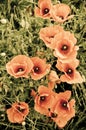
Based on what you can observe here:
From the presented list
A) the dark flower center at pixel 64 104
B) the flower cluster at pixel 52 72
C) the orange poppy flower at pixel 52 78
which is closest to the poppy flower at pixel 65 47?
the flower cluster at pixel 52 72

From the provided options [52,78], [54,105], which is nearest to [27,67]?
[52,78]

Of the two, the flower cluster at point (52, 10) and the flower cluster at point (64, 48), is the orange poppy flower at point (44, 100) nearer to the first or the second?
the flower cluster at point (64, 48)

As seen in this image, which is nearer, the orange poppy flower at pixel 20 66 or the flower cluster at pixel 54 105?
the orange poppy flower at pixel 20 66

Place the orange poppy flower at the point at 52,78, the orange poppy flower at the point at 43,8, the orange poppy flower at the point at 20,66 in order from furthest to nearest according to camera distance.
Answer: the orange poppy flower at the point at 43,8
the orange poppy flower at the point at 52,78
the orange poppy flower at the point at 20,66

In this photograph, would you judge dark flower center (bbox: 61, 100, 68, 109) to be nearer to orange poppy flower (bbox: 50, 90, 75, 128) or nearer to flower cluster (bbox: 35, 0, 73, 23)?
orange poppy flower (bbox: 50, 90, 75, 128)

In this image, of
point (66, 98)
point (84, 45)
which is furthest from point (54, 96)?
point (84, 45)

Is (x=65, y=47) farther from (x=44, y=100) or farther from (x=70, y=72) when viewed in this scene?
(x=44, y=100)
